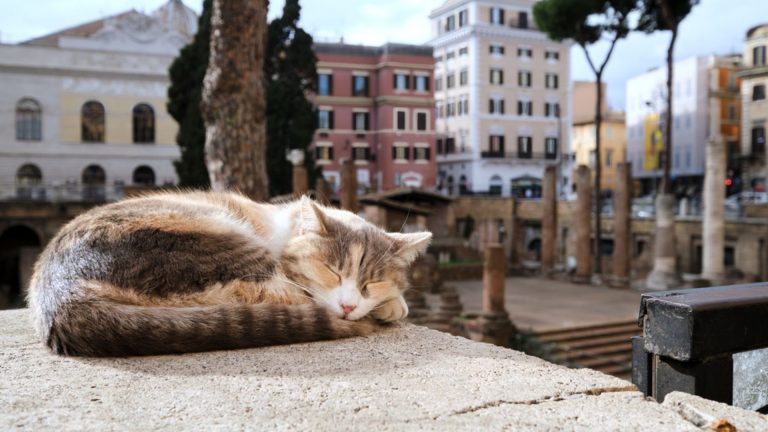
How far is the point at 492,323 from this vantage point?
504 inches

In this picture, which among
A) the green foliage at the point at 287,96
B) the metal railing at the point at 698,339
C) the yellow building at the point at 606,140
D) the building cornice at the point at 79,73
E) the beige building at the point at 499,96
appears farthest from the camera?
the yellow building at the point at 606,140

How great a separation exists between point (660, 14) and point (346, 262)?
22892 mm

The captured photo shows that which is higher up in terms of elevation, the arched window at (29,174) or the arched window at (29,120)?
the arched window at (29,120)

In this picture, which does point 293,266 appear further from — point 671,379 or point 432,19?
point 432,19

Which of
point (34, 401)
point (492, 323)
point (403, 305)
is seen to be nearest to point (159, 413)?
point (34, 401)

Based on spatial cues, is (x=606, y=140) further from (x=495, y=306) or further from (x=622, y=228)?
(x=495, y=306)

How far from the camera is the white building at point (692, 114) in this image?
40562 millimetres

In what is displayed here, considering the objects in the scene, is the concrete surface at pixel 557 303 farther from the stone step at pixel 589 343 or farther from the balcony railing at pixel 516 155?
the balcony railing at pixel 516 155

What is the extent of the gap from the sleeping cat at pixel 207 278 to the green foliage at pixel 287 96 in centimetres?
2172

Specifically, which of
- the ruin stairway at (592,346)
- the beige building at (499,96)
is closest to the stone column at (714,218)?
the ruin stairway at (592,346)

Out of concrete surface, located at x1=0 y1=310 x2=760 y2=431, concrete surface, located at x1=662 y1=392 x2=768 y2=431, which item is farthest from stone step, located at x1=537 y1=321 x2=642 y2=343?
concrete surface, located at x1=662 y1=392 x2=768 y2=431

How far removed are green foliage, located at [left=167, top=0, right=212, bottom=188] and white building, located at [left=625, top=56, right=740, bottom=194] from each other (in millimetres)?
26300

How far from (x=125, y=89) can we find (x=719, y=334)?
3306cm

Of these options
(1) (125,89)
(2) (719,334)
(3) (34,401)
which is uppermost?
(1) (125,89)
